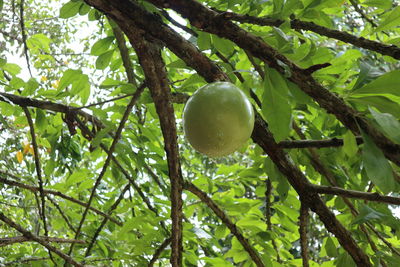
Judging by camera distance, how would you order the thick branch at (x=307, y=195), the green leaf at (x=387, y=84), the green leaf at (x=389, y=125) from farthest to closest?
the thick branch at (x=307, y=195) → the green leaf at (x=387, y=84) → the green leaf at (x=389, y=125)

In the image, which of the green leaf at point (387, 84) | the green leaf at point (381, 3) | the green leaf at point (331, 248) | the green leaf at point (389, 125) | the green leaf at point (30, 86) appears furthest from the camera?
the green leaf at point (30, 86)

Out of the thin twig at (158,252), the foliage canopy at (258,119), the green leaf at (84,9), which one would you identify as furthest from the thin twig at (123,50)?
the thin twig at (158,252)

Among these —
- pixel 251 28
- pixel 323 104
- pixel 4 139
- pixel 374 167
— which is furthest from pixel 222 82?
pixel 4 139

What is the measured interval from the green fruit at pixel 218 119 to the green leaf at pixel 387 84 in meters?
0.23

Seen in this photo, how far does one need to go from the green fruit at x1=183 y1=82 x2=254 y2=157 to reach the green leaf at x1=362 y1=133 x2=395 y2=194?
0.81 feet

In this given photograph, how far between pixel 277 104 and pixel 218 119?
0.40 ft

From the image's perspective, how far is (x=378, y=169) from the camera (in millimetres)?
666

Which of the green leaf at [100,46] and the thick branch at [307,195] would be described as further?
the green leaf at [100,46]

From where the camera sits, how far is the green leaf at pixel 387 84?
73cm

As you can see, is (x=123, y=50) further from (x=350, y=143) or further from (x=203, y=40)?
(x=350, y=143)

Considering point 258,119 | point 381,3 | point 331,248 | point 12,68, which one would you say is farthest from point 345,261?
point 12,68

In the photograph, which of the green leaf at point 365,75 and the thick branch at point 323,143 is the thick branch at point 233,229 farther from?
the green leaf at point 365,75

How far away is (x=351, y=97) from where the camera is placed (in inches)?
30.7

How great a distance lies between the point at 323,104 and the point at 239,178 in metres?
0.96
